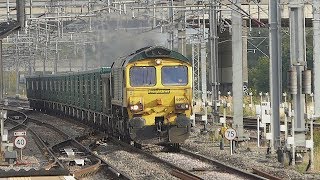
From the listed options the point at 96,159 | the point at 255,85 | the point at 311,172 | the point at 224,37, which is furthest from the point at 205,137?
the point at 255,85

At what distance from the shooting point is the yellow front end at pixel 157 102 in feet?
64.3

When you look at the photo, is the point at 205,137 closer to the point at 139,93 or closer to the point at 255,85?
the point at 139,93

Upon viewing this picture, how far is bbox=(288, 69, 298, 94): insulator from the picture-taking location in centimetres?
1706

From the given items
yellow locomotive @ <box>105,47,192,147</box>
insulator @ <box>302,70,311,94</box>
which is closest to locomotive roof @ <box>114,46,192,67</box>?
yellow locomotive @ <box>105,47,192,147</box>

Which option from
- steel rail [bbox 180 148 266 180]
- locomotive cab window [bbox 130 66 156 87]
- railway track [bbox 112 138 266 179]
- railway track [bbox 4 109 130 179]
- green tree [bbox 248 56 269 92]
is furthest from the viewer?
green tree [bbox 248 56 269 92]

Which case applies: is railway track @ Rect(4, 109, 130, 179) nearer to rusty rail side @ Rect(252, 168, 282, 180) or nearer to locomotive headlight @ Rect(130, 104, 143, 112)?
locomotive headlight @ Rect(130, 104, 143, 112)

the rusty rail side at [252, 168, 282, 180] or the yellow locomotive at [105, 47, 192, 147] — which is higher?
the yellow locomotive at [105, 47, 192, 147]

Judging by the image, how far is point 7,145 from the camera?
18.6m

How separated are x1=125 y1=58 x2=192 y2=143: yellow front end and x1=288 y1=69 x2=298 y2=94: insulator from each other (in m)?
3.27

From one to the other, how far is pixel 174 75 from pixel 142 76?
0.82 m

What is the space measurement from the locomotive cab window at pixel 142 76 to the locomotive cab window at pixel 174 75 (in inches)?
10.1

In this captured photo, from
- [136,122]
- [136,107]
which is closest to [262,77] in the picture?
[136,107]

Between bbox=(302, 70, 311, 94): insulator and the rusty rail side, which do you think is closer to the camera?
the rusty rail side

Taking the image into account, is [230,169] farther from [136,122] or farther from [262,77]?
[262,77]
